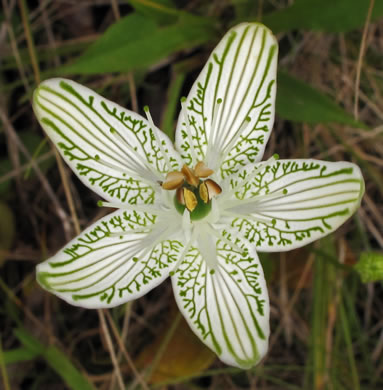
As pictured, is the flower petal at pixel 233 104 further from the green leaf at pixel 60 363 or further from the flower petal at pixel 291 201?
the green leaf at pixel 60 363

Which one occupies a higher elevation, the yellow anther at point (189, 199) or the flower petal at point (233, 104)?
the flower petal at point (233, 104)

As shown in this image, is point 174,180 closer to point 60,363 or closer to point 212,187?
point 212,187

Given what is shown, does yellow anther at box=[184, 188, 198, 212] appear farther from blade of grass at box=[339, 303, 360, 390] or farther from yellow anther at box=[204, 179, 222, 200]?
blade of grass at box=[339, 303, 360, 390]

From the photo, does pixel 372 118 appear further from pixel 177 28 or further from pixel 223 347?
pixel 223 347

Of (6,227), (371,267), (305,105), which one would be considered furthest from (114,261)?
(6,227)

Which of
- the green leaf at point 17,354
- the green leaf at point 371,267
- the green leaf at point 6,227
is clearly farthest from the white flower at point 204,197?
the green leaf at point 6,227

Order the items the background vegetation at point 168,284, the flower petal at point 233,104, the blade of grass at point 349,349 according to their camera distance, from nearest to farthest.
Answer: the flower petal at point 233,104 → the blade of grass at point 349,349 → the background vegetation at point 168,284

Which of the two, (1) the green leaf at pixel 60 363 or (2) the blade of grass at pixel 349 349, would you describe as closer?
(1) the green leaf at pixel 60 363
